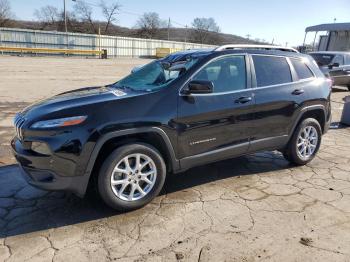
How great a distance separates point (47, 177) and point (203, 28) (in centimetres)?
9821

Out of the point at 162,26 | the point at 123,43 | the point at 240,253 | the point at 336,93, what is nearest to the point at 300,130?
the point at 240,253

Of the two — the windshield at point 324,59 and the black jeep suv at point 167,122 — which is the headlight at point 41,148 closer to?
the black jeep suv at point 167,122

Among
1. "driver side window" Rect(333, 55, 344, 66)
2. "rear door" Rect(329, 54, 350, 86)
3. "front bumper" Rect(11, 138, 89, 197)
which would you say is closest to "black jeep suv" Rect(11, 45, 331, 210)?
"front bumper" Rect(11, 138, 89, 197)

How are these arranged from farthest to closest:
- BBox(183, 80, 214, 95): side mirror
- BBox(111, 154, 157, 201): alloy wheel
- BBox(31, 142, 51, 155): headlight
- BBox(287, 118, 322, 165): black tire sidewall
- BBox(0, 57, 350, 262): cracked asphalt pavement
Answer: BBox(287, 118, 322, 165): black tire sidewall < BBox(183, 80, 214, 95): side mirror < BBox(111, 154, 157, 201): alloy wheel < BBox(31, 142, 51, 155): headlight < BBox(0, 57, 350, 262): cracked asphalt pavement

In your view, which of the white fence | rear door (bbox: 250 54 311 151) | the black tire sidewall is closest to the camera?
rear door (bbox: 250 54 311 151)

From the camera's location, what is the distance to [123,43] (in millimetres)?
47812

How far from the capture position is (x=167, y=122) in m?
3.75

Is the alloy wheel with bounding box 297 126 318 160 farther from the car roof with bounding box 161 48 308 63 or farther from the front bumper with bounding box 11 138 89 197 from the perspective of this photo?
the front bumper with bounding box 11 138 89 197

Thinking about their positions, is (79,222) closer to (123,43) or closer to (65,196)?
(65,196)

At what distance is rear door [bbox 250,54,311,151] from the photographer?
14.9 ft

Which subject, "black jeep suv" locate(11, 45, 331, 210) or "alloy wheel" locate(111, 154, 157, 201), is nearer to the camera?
"black jeep suv" locate(11, 45, 331, 210)

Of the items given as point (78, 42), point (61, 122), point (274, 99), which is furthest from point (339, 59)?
point (78, 42)

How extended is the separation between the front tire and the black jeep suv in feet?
0.03

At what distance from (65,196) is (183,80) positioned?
193cm
